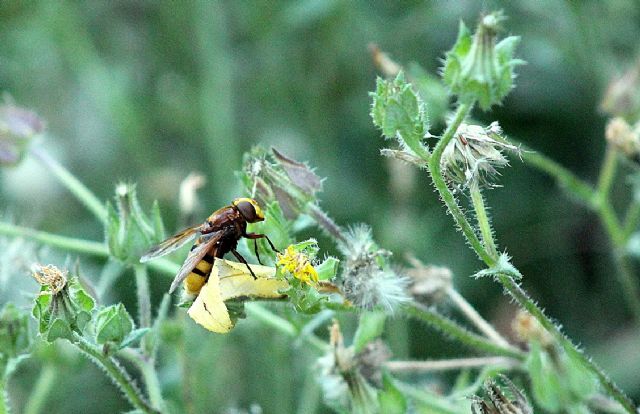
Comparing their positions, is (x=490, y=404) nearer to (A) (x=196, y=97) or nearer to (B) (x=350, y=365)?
(B) (x=350, y=365)

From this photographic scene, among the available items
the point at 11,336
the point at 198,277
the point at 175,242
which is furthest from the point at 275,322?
the point at 11,336

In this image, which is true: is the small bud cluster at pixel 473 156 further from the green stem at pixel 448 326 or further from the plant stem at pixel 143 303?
the plant stem at pixel 143 303

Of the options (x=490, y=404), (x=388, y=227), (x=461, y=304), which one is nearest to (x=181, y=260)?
(x=461, y=304)

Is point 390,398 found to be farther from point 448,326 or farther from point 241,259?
point 241,259

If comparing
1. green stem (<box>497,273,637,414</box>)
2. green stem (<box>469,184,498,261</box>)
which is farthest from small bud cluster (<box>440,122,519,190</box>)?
green stem (<box>497,273,637,414</box>)

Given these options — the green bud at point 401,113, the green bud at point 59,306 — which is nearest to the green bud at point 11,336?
the green bud at point 59,306

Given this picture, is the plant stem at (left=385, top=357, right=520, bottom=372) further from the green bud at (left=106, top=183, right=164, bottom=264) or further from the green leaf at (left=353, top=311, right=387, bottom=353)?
the green bud at (left=106, top=183, right=164, bottom=264)
